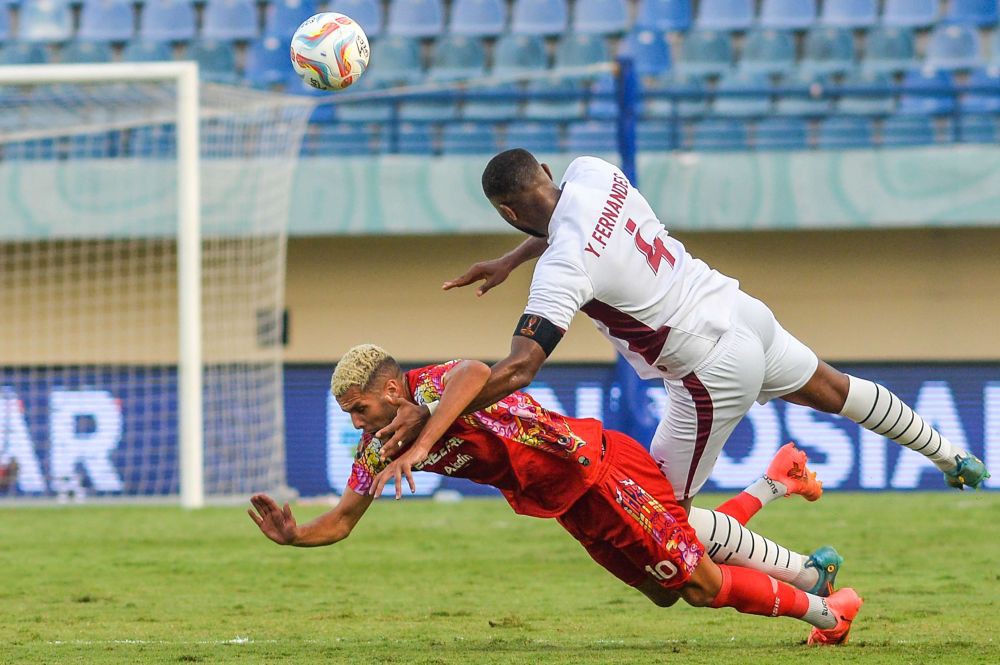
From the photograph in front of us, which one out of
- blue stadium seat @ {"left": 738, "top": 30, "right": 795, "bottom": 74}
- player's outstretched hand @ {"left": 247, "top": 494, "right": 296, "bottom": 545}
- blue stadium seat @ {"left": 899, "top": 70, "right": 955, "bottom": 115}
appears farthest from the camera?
blue stadium seat @ {"left": 738, "top": 30, "right": 795, "bottom": 74}

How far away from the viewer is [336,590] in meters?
7.78

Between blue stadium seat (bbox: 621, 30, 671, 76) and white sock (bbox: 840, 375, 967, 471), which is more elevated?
blue stadium seat (bbox: 621, 30, 671, 76)

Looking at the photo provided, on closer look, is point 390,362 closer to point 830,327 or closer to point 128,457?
point 128,457

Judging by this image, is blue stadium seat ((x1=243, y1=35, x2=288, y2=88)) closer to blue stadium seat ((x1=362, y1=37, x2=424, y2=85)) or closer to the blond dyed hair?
blue stadium seat ((x1=362, y1=37, x2=424, y2=85))

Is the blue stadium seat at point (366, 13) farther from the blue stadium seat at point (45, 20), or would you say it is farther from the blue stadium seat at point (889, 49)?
the blue stadium seat at point (889, 49)

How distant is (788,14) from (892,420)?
1250cm

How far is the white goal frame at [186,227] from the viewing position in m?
11.9

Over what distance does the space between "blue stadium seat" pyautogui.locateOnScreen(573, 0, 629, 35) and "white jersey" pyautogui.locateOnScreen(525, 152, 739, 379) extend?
40.6 ft

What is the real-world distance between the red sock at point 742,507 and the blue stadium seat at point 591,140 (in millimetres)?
→ 9436

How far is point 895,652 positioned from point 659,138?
11.1 metres

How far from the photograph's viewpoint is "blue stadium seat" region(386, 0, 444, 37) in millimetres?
17625

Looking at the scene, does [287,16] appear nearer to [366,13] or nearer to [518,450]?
[366,13]

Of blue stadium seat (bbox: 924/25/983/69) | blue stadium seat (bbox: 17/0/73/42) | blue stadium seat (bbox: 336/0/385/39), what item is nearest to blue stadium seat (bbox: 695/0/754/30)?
blue stadium seat (bbox: 924/25/983/69)

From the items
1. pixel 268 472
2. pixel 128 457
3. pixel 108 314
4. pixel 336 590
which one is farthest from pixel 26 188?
pixel 336 590
